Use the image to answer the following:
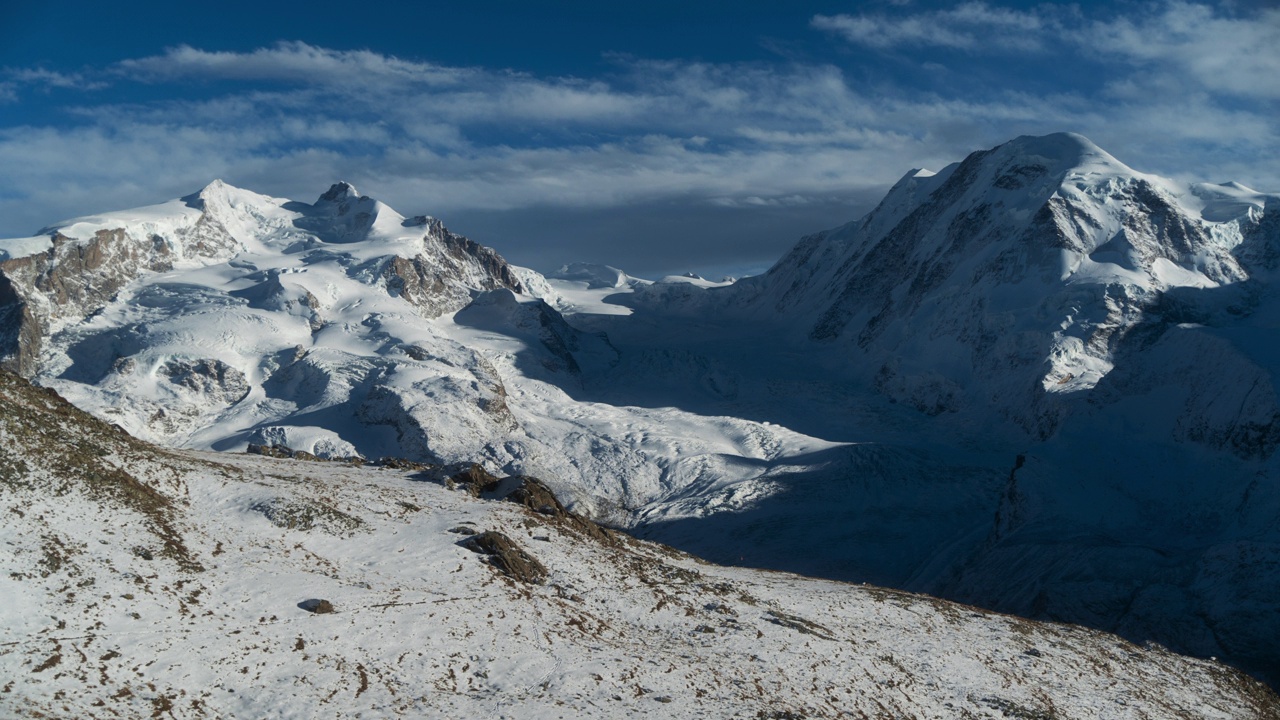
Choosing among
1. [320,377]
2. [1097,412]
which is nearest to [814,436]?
[1097,412]

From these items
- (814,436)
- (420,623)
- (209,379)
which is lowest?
(209,379)

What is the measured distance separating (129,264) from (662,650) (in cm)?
19362

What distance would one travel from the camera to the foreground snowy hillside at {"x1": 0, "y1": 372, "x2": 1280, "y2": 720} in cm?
2602

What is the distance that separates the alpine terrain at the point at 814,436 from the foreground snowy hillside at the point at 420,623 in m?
0.25

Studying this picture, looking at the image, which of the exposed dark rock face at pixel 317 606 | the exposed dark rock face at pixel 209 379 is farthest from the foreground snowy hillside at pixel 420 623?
the exposed dark rock face at pixel 209 379

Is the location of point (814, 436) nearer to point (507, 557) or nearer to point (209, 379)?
point (209, 379)

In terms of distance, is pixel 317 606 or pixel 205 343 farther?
pixel 205 343

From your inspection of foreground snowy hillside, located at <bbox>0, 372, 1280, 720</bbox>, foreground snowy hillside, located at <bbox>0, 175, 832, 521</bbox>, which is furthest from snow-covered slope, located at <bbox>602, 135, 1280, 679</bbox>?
foreground snowy hillside, located at <bbox>0, 372, 1280, 720</bbox>

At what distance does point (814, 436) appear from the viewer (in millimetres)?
160125

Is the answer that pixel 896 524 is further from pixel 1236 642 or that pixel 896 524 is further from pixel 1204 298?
pixel 1204 298

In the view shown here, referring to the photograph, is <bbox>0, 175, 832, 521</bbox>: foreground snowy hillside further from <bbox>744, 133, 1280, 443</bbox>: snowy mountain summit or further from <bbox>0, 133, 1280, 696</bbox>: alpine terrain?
<bbox>744, 133, 1280, 443</bbox>: snowy mountain summit

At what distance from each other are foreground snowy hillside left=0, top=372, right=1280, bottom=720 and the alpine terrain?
0.25 metres

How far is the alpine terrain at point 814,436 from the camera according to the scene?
35.7m

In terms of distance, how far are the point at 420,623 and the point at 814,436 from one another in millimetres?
133601
